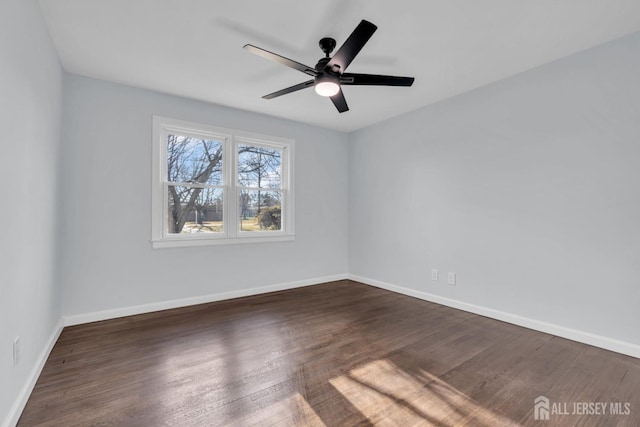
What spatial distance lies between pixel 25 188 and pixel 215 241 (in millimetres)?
2109

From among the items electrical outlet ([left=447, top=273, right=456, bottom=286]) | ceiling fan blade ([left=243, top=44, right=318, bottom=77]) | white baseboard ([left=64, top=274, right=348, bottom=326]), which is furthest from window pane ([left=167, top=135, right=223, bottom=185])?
electrical outlet ([left=447, top=273, right=456, bottom=286])

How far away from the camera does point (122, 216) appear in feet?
10.6

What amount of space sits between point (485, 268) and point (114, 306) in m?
4.05

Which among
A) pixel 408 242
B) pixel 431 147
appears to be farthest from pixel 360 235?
pixel 431 147

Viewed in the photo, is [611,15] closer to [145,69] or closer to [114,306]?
[145,69]

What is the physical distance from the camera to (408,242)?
4082 millimetres

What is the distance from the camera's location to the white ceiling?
6.70 ft

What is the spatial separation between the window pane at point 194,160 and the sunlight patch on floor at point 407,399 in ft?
9.52

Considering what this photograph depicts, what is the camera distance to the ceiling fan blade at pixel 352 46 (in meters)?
1.78

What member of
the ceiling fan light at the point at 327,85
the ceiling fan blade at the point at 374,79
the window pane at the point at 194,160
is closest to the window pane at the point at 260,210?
the window pane at the point at 194,160

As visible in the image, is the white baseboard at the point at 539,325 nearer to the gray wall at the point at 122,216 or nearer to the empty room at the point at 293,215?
the empty room at the point at 293,215

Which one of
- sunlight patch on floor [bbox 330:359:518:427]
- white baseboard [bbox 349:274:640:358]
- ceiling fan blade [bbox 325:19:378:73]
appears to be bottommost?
sunlight patch on floor [bbox 330:359:518:427]

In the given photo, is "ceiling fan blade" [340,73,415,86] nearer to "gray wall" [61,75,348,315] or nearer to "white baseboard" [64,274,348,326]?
"gray wall" [61,75,348,315]

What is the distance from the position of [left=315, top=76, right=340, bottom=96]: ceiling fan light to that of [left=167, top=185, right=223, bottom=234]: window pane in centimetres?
218
